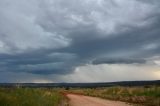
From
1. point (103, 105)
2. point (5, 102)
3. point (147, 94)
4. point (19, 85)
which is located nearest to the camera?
point (5, 102)

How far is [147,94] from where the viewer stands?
161 ft

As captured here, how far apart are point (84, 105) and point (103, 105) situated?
7.01 feet

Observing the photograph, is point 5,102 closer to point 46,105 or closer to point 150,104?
point 46,105

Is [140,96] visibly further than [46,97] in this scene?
Yes

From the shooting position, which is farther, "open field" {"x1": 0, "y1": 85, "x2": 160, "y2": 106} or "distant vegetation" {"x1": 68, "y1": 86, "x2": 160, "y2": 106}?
"distant vegetation" {"x1": 68, "y1": 86, "x2": 160, "y2": 106}

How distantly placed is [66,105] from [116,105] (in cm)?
424

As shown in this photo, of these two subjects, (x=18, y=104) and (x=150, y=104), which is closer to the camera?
(x=18, y=104)

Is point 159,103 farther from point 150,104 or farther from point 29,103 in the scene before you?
point 29,103

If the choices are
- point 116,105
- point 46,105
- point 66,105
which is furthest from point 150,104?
point 46,105

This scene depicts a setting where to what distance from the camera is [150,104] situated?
36062 mm

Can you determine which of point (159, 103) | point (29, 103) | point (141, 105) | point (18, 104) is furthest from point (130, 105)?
point (18, 104)

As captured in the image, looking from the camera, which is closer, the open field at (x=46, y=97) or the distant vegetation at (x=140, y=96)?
the open field at (x=46, y=97)

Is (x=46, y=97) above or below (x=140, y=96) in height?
below

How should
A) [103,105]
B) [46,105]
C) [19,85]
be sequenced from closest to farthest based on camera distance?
1. [46,105]
2. [19,85]
3. [103,105]
